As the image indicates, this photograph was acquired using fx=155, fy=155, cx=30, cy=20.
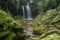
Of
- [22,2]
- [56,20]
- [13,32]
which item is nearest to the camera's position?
[13,32]

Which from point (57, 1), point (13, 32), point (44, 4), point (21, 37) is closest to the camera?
point (13, 32)

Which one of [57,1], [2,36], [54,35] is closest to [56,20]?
[57,1]

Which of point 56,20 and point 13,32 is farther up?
point 56,20

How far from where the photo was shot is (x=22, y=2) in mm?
43344

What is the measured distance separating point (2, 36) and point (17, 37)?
192 cm

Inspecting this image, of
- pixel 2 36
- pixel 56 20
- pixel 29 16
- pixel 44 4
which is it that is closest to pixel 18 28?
pixel 2 36

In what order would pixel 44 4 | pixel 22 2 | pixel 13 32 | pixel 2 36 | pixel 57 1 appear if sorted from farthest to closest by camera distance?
1. pixel 22 2
2. pixel 44 4
3. pixel 57 1
4. pixel 13 32
5. pixel 2 36

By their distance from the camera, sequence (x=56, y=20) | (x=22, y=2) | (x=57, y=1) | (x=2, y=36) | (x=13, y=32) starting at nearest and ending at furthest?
(x=2, y=36), (x=13, y=32), (x=56, y=20), (x=57, y=1), (x=22, y=2)

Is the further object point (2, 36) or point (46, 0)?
point (46, 0)

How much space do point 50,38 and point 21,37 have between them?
325 cm

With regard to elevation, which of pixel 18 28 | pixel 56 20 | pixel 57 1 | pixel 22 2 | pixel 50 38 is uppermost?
pixel 22 2

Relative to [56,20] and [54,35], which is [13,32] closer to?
[54,35]

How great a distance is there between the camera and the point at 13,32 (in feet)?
44.7

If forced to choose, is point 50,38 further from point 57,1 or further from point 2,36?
point 57,1
